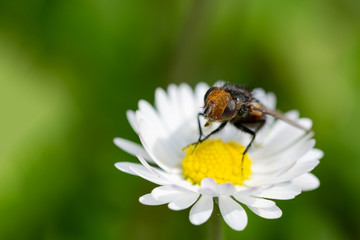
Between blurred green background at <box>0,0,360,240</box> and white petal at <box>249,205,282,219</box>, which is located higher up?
blurred green background at <box>0,0,360,240</box>

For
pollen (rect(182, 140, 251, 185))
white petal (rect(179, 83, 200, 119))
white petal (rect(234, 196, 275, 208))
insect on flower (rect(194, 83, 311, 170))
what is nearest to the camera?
white petal (rect(234, 196, 275, 208))

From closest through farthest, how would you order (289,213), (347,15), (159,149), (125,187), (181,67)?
(159,149), (289,213), (125,187), (181,67), (347,15)

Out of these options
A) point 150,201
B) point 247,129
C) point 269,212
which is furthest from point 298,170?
point 150,201

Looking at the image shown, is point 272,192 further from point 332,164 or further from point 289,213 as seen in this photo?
point 332,164

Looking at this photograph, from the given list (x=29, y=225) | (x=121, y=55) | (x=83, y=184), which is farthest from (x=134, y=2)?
(x=29, y=225)

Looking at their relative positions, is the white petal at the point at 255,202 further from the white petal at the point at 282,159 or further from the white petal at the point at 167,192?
the white petal at the point at 282,159

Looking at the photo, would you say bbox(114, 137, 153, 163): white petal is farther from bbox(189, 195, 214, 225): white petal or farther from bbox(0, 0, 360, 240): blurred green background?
Result: bbox(0, 0, 360, 240): blurred green background

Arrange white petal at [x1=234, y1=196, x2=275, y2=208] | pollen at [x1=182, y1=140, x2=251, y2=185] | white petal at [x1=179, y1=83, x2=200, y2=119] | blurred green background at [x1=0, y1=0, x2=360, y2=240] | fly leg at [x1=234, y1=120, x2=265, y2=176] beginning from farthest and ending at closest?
blurred green background at [x1=0, y1=0, x2=360, y2=240]
white petal at [x1=179, y1=83, x2=200, y2=119]
fly leg at [x1=234, y1=120, x2=265, y2=176]
pollen at [x1=182, y1=140, x2=251, y2=185]
white petal at [x1=234, y1=196, x2=275, y2=208]

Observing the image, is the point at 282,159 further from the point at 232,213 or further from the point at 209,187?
the point at 209,187

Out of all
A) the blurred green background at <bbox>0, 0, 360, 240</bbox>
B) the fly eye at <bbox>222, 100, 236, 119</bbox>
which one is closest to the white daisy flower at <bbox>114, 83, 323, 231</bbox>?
the fly eye at <bbox>222, 100, 236, 119</bbox>
